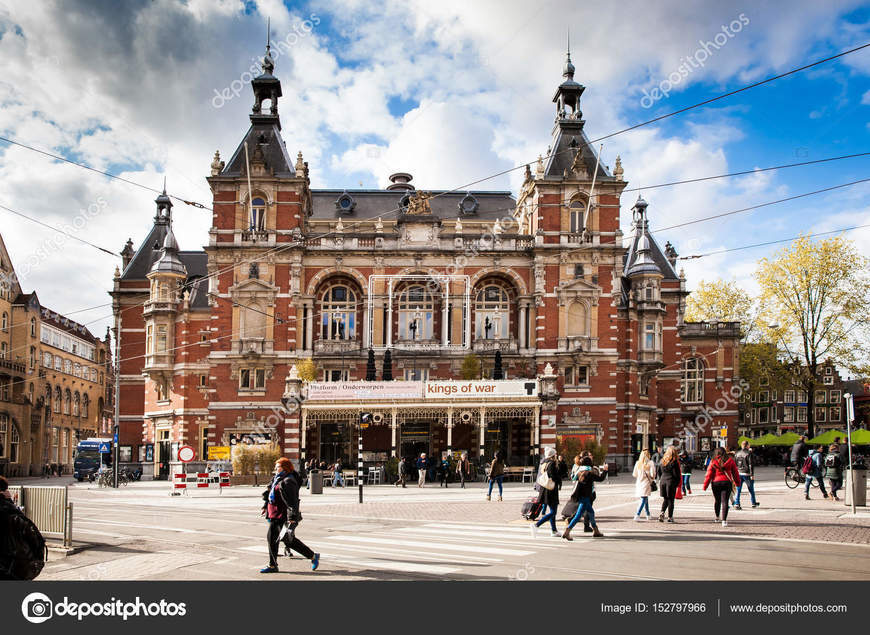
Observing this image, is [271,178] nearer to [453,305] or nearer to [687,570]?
[453,305]

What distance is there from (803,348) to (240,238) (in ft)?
112

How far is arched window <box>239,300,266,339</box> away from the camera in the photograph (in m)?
43.2

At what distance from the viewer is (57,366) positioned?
2638 inches

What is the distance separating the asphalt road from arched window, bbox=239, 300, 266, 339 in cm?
2086

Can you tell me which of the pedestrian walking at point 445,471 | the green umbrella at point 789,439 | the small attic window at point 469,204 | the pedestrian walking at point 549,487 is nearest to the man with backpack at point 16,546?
the pedestrian walking at point 549,487

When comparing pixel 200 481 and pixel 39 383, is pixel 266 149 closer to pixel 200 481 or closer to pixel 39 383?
pixel 200 481

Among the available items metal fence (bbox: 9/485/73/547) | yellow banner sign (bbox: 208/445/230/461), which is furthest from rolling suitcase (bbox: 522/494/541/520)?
yellow banner sign (bbox: 208/445/230/461)

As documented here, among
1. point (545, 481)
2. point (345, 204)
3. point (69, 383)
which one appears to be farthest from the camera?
point (69, 383)

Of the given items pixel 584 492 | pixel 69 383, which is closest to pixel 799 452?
pixel 584 492

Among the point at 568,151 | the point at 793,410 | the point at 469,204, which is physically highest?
the point at 568,151

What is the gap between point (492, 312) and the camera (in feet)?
148

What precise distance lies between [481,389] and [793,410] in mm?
53950
